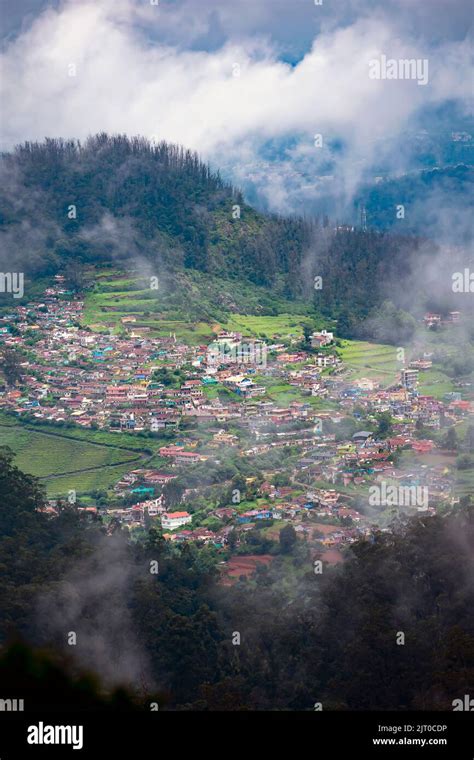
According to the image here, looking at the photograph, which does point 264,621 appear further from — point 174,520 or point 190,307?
point 190,307

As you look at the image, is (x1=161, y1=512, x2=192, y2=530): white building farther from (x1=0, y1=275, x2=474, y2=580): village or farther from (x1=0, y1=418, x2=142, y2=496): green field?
(x1=0, y1=418, x2=142, y2=496): green field

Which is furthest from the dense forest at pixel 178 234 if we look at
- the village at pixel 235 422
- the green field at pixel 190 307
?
the village at pixel 235 422

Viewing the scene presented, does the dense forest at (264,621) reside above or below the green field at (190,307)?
below

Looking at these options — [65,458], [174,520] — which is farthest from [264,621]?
[65,458]

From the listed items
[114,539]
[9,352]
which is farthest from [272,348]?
[114,539]

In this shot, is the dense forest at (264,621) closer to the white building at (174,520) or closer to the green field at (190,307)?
the white building at (174,520)
